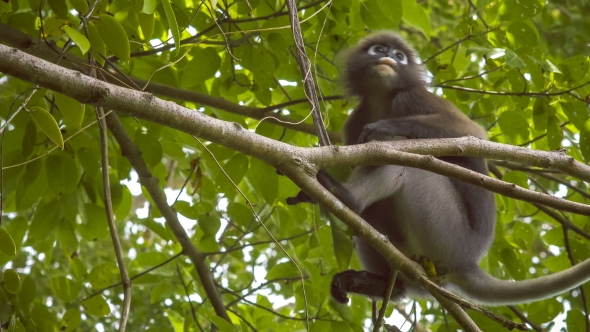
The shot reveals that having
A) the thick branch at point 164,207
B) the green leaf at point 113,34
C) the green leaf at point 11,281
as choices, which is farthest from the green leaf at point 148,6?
the thick branch at point 164,207

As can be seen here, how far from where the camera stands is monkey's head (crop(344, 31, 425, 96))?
417 centimetres

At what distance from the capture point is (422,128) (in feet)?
11.5

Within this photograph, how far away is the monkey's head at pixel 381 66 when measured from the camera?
4168 millimetres

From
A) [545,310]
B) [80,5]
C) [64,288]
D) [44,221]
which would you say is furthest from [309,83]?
[545,310]

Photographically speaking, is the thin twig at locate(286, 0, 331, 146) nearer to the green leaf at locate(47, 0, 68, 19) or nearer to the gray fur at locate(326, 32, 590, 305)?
the gray fur at locate(326, 32, 590, 305)

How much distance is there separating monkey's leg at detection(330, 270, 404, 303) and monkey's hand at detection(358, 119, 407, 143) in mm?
748

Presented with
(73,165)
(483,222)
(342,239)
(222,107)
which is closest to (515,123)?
(483,222)

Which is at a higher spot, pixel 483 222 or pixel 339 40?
pixel 339 40

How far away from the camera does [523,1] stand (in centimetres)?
335

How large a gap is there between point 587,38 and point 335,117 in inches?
127

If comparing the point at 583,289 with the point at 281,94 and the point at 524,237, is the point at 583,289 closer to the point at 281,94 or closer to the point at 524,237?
the point at 524,237

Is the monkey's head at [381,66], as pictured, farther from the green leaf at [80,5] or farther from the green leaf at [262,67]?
the green leaf at [80,5]

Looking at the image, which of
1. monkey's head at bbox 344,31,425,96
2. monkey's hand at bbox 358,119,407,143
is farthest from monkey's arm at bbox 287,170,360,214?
monkey's head at bbox 344,31,425,96

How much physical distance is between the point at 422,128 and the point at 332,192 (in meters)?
0.73
